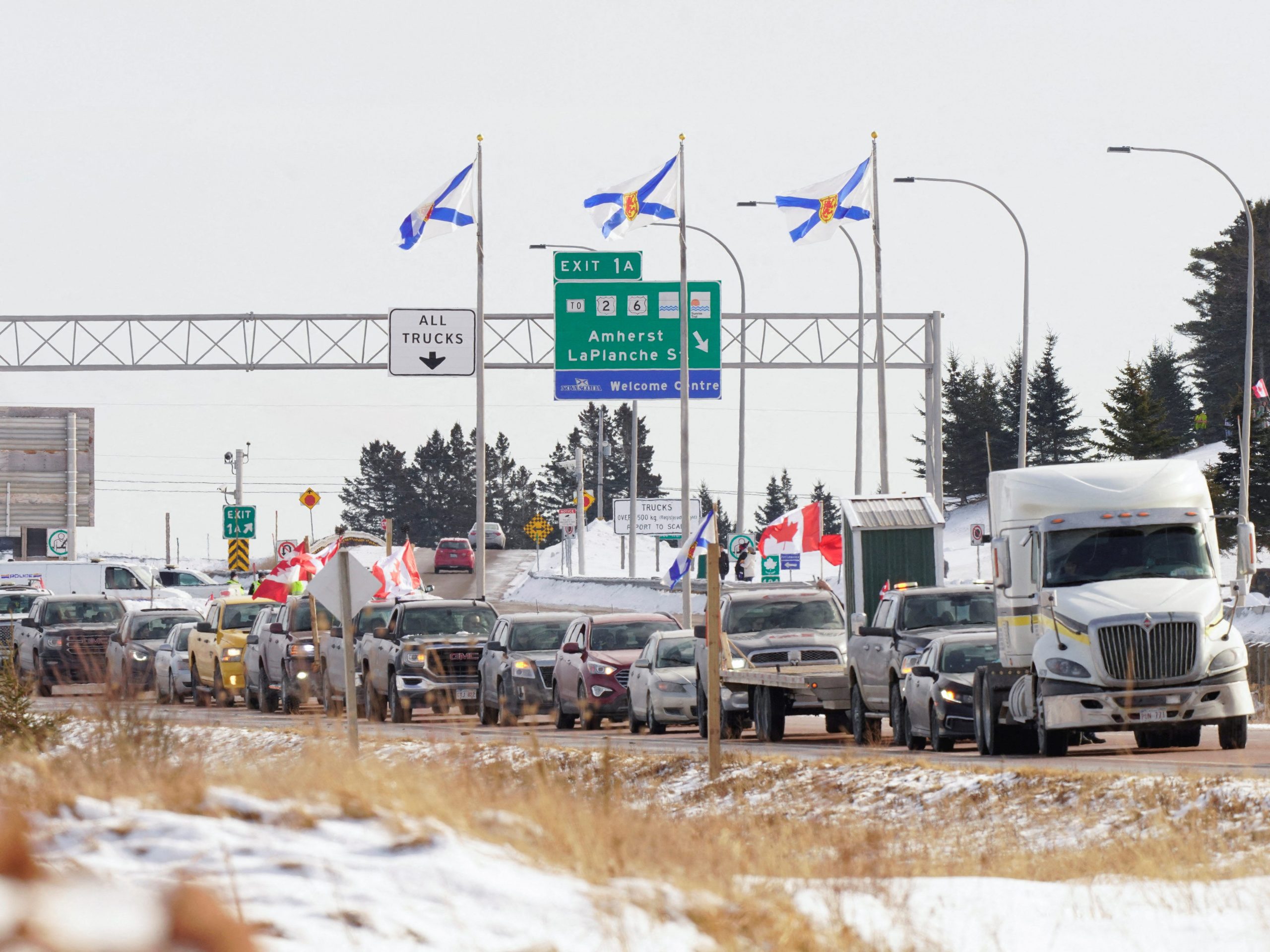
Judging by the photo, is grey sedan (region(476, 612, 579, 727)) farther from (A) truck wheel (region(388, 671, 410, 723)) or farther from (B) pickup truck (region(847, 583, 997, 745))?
(B) pickup truck (region(847, 583, 997, 745))

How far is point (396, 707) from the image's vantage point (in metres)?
31.3

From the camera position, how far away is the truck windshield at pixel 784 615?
2720cm

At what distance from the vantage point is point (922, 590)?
24.9 metres

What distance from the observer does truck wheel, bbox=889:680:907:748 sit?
77.0ft

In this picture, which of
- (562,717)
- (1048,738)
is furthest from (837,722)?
(1048,738)

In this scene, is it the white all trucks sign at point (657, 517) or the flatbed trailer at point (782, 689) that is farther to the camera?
the white all trucks sign at point (657, 517)

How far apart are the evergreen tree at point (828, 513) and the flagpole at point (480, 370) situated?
7.68m

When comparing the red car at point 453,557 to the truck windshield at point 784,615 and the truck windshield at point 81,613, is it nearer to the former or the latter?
the truck windshield at point 81,613

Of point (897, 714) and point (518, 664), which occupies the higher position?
point (518, 664)

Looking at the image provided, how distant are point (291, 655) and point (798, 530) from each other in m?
26.7

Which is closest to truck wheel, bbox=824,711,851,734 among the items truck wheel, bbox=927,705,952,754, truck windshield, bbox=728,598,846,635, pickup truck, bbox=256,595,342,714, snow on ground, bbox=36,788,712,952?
truck windshield, bbox=728,598,846,635

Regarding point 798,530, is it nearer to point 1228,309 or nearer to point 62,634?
point 62,634

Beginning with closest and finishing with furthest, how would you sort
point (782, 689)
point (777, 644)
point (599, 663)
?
point (782, 689) < point (777, 644) < point (599, 663)

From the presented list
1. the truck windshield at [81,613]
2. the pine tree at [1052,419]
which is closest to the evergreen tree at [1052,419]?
the pine tree at [1052,419]
